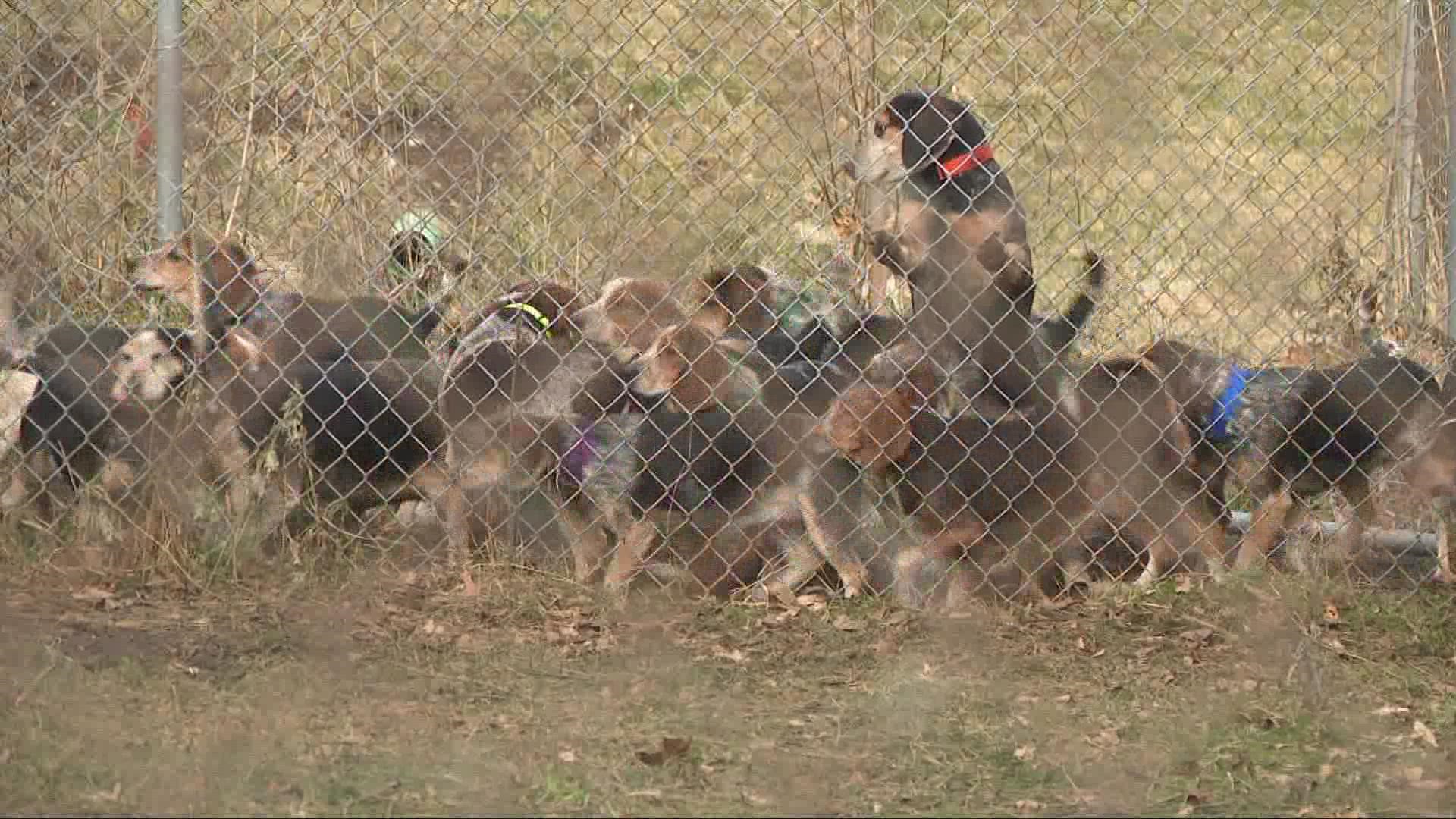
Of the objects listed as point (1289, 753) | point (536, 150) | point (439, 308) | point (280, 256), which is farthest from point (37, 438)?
point (1289, 753)

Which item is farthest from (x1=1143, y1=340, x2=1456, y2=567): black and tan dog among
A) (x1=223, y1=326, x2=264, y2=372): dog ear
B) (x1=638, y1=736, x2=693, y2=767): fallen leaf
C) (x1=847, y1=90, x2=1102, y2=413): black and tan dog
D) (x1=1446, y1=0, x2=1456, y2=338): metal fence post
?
(x1=223, y1=326, x2=264, y2=372): dog ear

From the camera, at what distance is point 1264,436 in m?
5.08

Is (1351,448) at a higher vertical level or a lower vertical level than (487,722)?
higher

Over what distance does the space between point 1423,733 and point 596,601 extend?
2.15 metres

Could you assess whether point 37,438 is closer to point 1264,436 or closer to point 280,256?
point 280,256

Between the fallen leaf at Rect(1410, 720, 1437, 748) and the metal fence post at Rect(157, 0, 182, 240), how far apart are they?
3.48m

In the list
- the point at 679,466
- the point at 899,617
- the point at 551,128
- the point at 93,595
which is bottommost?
the point at 93,595

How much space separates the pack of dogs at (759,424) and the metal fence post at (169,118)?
0.31 ft

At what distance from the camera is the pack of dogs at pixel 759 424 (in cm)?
496

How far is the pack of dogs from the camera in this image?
4961 millimetres

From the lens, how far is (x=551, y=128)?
17.5ft

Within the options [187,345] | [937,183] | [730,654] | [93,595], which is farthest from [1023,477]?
[93,595]

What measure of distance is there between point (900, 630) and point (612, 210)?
5.28 ft

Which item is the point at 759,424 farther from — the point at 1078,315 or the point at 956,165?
the point at 1078,315
